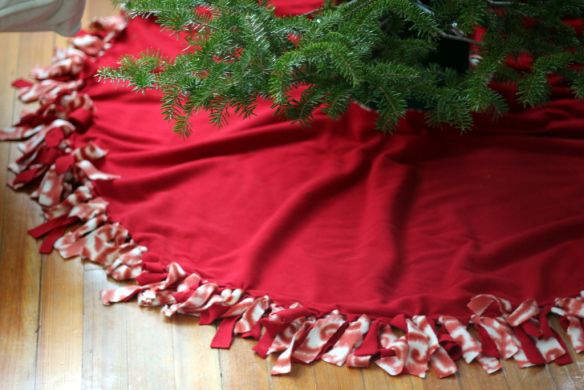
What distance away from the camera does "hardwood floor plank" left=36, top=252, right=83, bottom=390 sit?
1.51 meters

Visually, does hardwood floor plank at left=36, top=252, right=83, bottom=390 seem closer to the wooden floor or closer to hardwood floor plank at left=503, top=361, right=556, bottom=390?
the wooden floor

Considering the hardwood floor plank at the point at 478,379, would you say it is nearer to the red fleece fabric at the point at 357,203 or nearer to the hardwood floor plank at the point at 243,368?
the red fleece fabric at the point at 357,203

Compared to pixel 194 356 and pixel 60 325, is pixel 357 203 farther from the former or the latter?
pixel 60 325

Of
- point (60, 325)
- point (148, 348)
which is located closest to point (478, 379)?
point (148, 348)

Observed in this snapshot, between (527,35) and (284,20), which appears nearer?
(284,20)

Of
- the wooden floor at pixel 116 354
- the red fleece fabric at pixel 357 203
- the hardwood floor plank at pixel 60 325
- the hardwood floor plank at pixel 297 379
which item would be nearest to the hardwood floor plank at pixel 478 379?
the wooden floor at pixel 116 354

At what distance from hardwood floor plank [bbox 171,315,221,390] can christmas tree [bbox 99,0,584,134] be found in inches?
13.9

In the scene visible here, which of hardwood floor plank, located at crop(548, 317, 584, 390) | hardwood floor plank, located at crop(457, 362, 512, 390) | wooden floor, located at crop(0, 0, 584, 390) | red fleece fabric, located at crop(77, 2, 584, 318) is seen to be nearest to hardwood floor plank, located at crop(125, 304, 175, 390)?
wooden floor, located at crop(0, 0, 584, 390)

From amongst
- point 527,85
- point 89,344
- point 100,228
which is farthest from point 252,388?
point 527,85

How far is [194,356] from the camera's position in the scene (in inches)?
60.8

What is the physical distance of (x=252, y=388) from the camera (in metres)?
1.50

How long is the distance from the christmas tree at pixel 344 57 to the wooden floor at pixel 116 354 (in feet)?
1.18

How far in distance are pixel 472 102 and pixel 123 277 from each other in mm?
720

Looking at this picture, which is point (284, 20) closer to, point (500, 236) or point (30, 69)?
point (500, 236)
